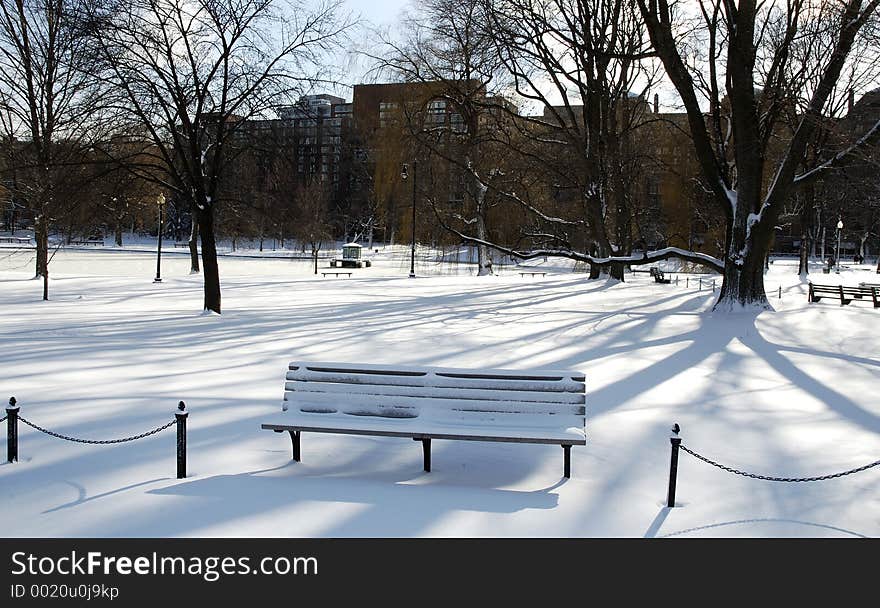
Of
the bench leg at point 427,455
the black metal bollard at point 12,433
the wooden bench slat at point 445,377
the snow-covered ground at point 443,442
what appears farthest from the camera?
the wooden bench slat at point 445,377

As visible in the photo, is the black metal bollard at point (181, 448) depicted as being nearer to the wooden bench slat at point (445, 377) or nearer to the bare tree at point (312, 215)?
the wooden bench slat at point (445, 377)

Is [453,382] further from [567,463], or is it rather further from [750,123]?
[750,123]

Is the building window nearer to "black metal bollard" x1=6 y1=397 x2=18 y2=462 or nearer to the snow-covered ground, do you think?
the snow-covered ground

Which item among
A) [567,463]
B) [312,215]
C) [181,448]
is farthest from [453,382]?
[312,215]

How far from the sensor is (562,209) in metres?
54.1

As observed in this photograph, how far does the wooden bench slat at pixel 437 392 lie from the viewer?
21.3 ft

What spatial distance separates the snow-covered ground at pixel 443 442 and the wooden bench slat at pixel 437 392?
64cm

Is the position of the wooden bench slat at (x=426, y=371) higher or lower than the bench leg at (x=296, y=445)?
higher

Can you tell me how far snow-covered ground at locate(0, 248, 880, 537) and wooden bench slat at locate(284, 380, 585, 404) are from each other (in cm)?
64

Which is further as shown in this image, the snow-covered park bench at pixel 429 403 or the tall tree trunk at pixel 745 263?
the tall tree trunk at pixel 745 263

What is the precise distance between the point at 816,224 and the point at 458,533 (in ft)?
221

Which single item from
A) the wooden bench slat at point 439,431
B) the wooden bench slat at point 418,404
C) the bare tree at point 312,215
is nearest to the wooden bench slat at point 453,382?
the wooden bench slat at point 418,404
